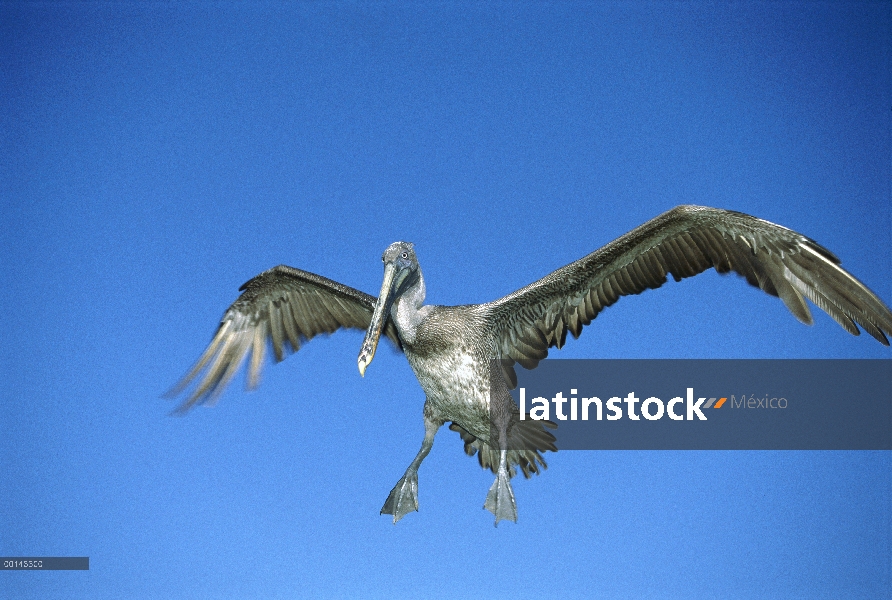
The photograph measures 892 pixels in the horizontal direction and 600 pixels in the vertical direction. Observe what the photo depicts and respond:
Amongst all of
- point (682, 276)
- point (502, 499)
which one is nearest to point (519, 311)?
point (682, 276)

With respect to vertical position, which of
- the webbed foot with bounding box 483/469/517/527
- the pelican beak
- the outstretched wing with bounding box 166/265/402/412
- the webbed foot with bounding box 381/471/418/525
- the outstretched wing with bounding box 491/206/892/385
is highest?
the outstretched wing with bounding box 166/265/402/412

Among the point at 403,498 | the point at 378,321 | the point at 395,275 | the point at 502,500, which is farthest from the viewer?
the point at 403,498

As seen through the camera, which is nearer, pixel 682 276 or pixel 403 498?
Answer: pixel 403 498

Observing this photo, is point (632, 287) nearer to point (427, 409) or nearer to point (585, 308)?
point (585, 308)

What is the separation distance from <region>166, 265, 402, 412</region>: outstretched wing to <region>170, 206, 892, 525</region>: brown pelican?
0.07 feet

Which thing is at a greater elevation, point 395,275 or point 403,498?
point 395,275

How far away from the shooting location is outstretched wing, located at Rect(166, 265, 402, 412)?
8031 mm

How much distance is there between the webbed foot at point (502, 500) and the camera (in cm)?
614

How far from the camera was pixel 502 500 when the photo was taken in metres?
6.18

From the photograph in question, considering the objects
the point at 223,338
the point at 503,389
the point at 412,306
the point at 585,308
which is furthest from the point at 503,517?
the point at 223,338

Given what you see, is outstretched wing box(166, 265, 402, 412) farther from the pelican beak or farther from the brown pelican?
the pelican beak

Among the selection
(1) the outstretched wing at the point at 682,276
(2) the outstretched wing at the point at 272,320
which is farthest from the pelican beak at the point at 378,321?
(2) the outstretched wing at the point at 272,320

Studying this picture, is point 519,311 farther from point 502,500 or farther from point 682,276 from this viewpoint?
point 502,500

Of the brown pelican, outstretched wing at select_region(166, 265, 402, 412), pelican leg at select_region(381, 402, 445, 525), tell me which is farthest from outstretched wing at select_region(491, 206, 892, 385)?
outstretched wing at select_region(166, 265, 402, 412)
